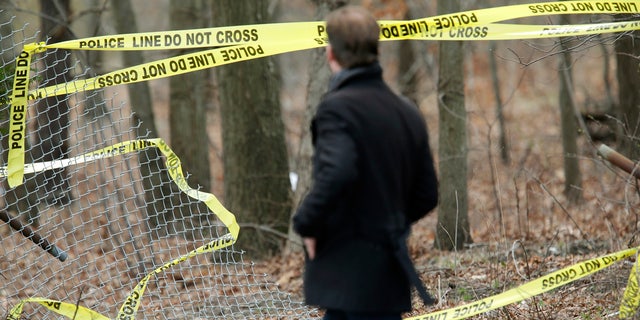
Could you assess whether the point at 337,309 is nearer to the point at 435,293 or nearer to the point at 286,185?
the point at 435,293

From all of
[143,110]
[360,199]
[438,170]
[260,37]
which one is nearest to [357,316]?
[360,199]

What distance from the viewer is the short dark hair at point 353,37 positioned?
12.5ft

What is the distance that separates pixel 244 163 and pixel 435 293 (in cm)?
434

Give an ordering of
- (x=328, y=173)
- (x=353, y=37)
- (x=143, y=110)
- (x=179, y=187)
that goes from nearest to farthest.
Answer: (x=328, y=173) → (x=353, y=37) → (x=179, y=187) → (x=143, y=110)

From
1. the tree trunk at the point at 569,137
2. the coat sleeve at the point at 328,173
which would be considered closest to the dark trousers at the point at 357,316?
the coat sleeve at the point at 328,173

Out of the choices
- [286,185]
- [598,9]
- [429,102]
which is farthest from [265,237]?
[429,102]

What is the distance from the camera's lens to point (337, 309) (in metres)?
3.89

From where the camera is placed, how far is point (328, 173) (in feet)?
12.0

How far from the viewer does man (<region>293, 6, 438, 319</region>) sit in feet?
12.3

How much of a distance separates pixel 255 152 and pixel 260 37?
470 centimetres

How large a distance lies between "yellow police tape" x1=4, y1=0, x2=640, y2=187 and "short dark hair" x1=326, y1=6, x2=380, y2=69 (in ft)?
6.52

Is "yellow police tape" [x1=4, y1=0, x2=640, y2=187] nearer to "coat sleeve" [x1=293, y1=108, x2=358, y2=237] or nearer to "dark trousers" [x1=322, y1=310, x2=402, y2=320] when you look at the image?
"coat sleeve" [x1=293, y1=108, x2=358, y2=237]

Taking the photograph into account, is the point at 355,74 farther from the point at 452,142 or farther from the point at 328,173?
the point at 452,142

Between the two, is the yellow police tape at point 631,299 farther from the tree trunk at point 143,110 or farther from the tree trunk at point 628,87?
the tree trunk at point 143,110
